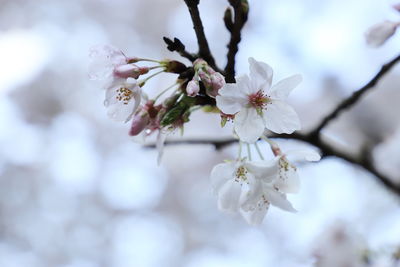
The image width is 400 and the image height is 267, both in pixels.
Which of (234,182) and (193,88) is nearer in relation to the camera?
(193,88)

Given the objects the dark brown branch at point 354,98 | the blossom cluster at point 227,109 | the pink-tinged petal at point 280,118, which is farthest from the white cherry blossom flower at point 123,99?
the dark brown branch at point 354,98

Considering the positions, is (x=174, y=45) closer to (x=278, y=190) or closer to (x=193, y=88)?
(x=193, y=88)

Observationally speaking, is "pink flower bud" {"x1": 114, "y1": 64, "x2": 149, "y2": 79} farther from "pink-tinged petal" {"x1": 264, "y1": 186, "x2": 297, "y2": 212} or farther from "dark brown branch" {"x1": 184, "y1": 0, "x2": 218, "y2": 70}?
"pink-tinged petal" {"x1": 264, "y1": 186, "x2": 297, "y2": 212}

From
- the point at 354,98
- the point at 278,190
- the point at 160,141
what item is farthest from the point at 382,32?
the point at 160,141

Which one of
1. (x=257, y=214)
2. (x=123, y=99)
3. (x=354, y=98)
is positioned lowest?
(x=257, y=214)

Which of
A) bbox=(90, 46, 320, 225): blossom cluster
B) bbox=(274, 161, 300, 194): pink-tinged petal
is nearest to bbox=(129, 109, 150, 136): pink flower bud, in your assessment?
bbox=(90, 46, 320, 225): blossom cluster

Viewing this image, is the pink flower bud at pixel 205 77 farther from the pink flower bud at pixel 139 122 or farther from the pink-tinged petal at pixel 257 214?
the pink-tinged petal at pixel 257 214

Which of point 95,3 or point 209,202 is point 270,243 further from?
point 95,3
